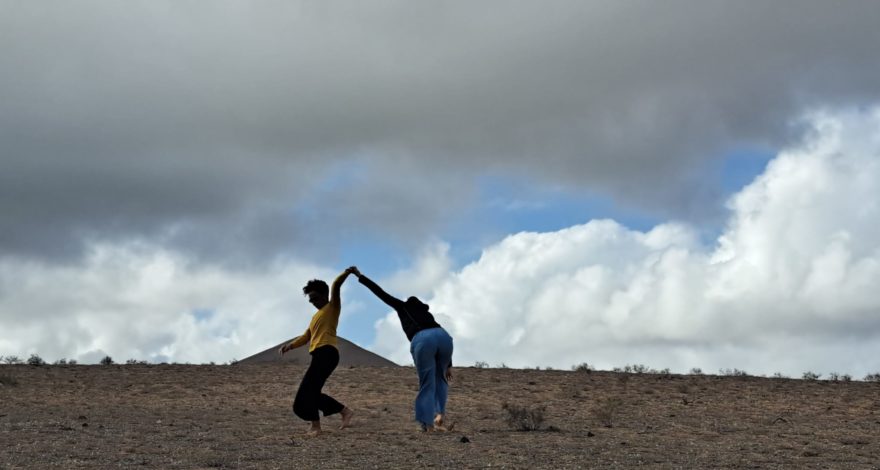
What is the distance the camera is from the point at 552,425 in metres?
16.9

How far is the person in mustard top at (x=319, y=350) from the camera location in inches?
563

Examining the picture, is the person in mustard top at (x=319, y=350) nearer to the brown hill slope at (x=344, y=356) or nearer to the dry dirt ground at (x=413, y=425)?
the dry dirt ground at (x=413, y=425)

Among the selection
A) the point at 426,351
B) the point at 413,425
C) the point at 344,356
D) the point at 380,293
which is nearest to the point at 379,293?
the point at 380,293

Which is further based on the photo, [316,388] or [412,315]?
[412,315]

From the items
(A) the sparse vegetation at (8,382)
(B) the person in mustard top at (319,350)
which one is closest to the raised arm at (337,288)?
(B) the person in mustard top at (319,350)

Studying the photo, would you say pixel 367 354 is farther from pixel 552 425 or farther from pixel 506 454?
pixel 506 454

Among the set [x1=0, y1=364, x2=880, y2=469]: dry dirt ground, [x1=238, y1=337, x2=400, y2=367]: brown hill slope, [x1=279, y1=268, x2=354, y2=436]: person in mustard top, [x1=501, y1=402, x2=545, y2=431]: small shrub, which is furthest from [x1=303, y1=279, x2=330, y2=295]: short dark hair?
[x1=238, y1=337, x2=400, y2=367]: brown hill slope

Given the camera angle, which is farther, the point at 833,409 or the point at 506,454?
the point at 833,409

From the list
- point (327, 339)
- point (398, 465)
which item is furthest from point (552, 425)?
point (398, 465)

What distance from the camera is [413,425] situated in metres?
16.8

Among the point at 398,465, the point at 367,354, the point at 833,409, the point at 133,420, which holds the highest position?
the point at 367,354

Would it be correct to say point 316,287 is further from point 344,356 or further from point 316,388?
point 344,356

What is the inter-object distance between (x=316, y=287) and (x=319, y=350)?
2.84 ft

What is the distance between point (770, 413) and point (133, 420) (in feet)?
39.4
